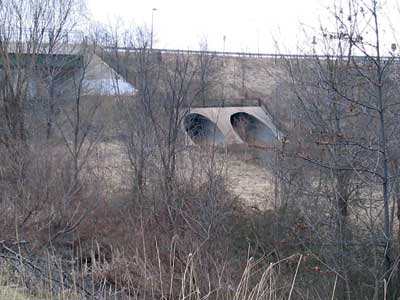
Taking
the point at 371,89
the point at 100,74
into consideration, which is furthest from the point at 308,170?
the point at 100,74

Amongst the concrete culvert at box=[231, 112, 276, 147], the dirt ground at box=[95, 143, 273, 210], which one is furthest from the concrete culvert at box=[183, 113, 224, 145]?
the concrete culvert at box=[231, 112, 276, 147]

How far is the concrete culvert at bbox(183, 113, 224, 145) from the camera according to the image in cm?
1466

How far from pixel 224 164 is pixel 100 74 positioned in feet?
39.3

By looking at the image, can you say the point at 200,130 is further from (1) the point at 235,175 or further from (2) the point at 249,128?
(2) the point at 249,128

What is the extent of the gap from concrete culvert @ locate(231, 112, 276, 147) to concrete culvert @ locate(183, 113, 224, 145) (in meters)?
3.01

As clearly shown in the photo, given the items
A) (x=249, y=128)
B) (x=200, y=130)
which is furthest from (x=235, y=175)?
(x=249, y=128)

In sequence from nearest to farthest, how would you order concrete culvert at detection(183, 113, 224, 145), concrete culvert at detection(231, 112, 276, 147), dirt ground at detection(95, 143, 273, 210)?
1. dirt ground at detection(95, 143, 273, 210)
2. concrete culvert at detection(183, 113, 224, 145)
3. concrete culvert at detection(231, 112, 276, 147)

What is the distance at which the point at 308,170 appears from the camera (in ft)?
34.7

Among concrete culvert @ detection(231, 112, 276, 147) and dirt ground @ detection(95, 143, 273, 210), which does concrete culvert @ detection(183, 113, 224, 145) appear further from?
concrete culvert @ detection(231, 112, 276, 147)

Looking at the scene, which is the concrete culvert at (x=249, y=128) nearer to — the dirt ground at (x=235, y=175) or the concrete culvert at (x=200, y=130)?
the dirt ground at (x=235, y=175)

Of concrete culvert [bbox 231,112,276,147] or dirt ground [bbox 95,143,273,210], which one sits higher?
concrete culvert [bbox 231,112,276,147]

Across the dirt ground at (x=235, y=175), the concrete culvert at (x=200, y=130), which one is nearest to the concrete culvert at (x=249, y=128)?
the dirt ground at (x=235, y=175)

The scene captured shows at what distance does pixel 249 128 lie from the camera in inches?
941

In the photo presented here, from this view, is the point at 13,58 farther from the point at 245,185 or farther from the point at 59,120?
the point at 245,185
